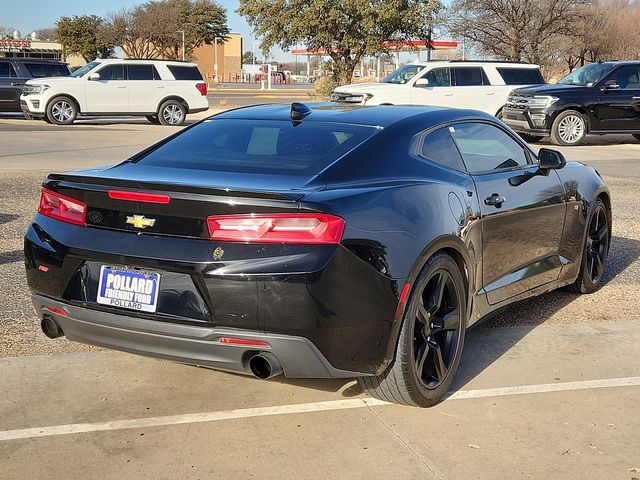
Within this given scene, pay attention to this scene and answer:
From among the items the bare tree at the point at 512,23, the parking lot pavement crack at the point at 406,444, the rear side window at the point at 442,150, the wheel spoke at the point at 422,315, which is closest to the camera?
the parking lot pavement crack at the point at 406,444

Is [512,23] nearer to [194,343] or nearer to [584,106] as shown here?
[584,106]

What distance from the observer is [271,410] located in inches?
168

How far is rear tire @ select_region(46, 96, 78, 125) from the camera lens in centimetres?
2261

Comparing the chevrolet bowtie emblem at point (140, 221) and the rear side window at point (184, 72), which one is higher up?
the rear side window at point (184, 72)

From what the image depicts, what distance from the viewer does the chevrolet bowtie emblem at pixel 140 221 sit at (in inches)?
152

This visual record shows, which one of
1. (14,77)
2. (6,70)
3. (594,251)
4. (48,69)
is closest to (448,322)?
(594,251)

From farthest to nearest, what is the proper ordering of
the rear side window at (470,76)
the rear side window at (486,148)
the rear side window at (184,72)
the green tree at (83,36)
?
the green tree at (83,36), the rear side window at (184,72), the rear side window at (470,76), the rear side window at (486,148)

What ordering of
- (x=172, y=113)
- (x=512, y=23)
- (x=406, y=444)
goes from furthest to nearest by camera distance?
(x=512, y=23) → (x=172, y=113) → (x=406, y=444)

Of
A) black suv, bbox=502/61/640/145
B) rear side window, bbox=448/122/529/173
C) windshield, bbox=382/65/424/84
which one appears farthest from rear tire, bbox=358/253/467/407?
windshield, bbox=382/65/424/84

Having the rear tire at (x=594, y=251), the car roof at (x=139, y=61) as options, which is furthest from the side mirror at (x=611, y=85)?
the rear tire at (x=594, y=251)

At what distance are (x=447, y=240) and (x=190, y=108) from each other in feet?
67.6

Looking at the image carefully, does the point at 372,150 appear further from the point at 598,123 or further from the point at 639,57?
the point at 639,57

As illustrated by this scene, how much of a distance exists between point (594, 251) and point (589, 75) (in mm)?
14872

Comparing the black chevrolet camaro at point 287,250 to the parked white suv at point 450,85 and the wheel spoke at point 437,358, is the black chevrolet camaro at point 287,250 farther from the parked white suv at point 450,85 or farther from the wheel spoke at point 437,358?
the parked white suv at point 450,85
